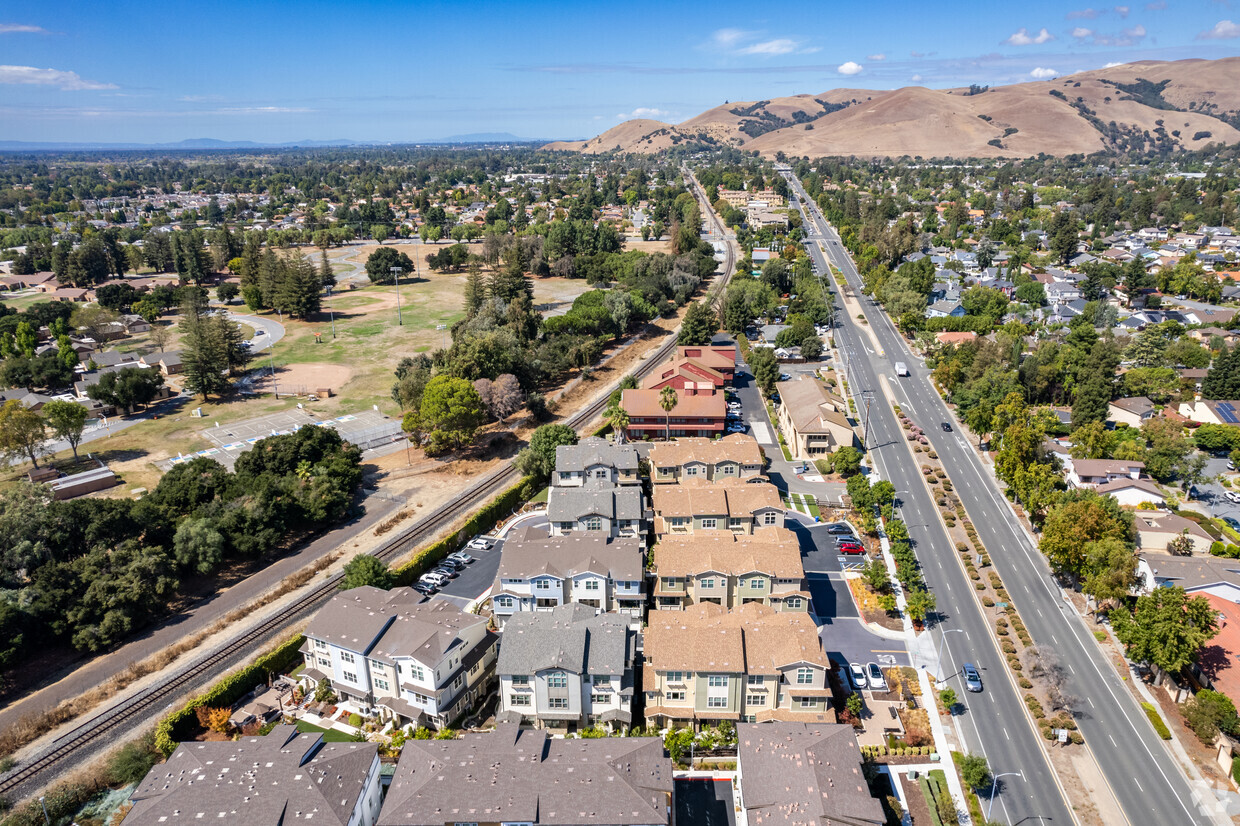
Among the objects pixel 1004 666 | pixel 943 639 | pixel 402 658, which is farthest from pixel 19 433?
pixel 1004 666

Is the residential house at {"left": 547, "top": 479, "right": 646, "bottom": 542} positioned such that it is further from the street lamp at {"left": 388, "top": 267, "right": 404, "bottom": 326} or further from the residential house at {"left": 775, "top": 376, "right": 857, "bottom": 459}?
the street lamp at {"left": 388, "top": 267, "right": 404, "bottom": 326}

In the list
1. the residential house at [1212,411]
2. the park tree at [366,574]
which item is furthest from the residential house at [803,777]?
the residential house at [1212,411]

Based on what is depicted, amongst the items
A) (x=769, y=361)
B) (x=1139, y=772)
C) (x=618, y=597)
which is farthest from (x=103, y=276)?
(x=1139, y=772)

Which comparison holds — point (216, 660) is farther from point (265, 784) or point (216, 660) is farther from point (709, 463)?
point (709, 463)

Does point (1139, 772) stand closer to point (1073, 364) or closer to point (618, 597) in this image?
point (618, 597)

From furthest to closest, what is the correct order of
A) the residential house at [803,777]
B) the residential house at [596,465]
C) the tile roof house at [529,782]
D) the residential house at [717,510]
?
the residential house at [596,465] → the residential house at [717,510] → the residential house at [803,777] → the tile roof house at [529,782]

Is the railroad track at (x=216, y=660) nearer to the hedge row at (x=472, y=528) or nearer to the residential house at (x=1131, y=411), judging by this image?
the hedge row at (x=472, y=528)

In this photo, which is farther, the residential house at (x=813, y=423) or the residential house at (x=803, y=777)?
the residential house at (x=813, y=423)
